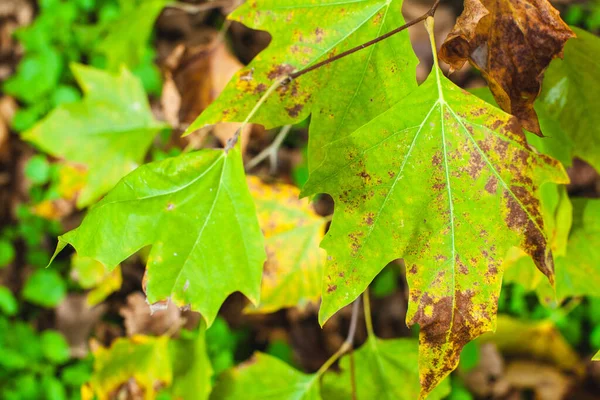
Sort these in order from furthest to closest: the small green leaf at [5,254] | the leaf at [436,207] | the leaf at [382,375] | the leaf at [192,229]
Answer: the small green leaf at [5,254], the leaf at [382,375], the leaf at [192,229], the leaf at [436,207]

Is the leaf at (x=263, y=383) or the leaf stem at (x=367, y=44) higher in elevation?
the leaf stem at (x=367, y=44)

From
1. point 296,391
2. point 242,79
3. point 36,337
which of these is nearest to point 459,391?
point 296,391

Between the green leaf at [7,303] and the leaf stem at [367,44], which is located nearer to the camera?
the leaf stem at [367,44]

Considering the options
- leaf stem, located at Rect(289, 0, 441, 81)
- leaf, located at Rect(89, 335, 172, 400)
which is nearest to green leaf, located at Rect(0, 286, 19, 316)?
leaf, located at Rect(89, 335, 172, 400)

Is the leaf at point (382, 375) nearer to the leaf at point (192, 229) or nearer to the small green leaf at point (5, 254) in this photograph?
the leaf at point (192, 229)

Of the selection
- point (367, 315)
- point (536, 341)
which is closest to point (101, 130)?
point (367, 315)

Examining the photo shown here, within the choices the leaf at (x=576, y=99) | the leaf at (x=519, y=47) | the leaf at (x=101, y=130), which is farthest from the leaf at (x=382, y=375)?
the leaf at (x=101, y=130)

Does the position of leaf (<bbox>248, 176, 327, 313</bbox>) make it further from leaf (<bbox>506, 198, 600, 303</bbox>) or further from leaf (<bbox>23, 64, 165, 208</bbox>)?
leaf (<bbox>506, 198, 600, 303</bbox>)
